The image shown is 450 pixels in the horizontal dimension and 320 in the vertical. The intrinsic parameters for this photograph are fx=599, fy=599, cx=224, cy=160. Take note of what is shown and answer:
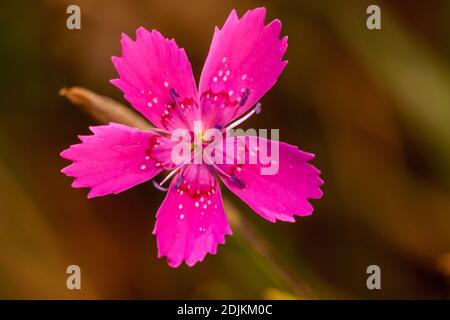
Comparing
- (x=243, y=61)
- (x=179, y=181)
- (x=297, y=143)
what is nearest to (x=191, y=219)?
(x=179, y=181)

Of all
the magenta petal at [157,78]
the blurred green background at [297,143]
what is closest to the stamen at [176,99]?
the magenta petal at [157,78]

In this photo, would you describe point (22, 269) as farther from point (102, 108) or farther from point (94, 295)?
point (102, 108)

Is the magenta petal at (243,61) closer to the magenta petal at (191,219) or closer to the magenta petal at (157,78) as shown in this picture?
the magenta petal at (157,78)

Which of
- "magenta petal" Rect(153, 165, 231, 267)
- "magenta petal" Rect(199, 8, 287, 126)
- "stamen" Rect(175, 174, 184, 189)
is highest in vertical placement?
"magenta petal" Rect(199, 8, 287, 126)

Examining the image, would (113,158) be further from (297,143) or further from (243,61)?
(297,143)

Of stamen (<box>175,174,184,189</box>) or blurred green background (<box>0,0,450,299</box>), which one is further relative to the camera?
blurred green background (<box>0,0,450,299</box>)

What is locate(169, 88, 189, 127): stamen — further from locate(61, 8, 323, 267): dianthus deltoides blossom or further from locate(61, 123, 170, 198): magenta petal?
locate(61, 123, 170, 198): magenta petal

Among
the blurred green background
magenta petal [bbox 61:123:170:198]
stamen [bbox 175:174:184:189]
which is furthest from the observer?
the blurred green background

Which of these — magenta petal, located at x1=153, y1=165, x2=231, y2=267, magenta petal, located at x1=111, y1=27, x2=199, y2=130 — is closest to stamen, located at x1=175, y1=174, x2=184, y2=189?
magenta petal, located at x1=153, y1=165, x2=231, y2=267
